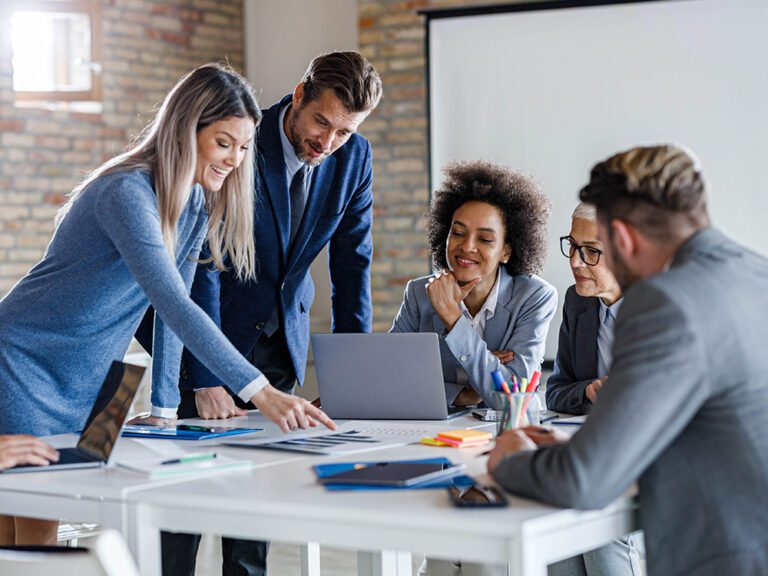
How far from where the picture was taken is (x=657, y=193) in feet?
5.10

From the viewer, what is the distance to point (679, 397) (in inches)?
56.2

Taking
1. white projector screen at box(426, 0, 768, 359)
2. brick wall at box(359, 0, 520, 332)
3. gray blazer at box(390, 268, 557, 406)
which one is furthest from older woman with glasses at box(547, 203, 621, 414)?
brick wall at box(359, 0, 520, 332)

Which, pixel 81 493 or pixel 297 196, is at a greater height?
pixel 297 196

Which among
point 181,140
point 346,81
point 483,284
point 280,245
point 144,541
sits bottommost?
point 144,541

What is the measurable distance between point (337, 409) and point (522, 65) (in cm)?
282

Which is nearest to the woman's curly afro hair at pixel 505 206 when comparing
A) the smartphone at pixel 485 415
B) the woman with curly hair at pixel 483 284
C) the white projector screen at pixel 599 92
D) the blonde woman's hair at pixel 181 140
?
the woman with curly hair at pixel 483 284

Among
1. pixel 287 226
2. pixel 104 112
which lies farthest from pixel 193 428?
pixel 104 112

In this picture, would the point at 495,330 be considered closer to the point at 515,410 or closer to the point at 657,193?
the point at 515,410

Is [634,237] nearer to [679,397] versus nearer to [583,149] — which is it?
[679,397]

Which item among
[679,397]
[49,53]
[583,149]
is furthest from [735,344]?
[49,53]

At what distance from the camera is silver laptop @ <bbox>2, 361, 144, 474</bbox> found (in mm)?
1935

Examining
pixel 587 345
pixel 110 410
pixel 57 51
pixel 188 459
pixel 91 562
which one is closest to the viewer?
pixel 91 562

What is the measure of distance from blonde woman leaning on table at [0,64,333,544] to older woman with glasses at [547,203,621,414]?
80cm

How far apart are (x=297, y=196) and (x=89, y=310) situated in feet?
3.13
